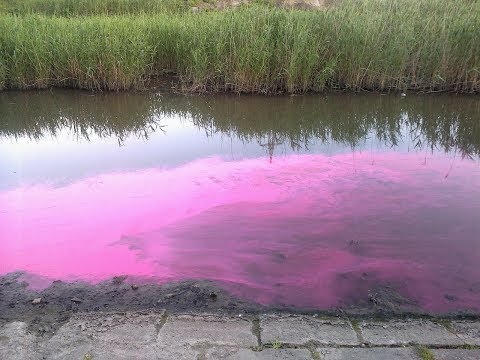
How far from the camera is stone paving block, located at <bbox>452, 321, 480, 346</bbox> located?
8.00 feet

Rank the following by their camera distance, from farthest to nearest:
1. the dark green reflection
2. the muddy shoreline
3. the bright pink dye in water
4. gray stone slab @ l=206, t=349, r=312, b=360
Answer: the dark green reflection
the bright pink dye in water
the muddy shoreline
gray stone slab @ l=206, t=349, r=312, b=360

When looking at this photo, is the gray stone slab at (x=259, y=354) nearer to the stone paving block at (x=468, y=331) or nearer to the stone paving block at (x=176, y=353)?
the stone paving block at (x=176, y=353)

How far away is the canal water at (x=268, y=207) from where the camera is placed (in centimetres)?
319

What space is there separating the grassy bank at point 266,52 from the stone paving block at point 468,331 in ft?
18.2

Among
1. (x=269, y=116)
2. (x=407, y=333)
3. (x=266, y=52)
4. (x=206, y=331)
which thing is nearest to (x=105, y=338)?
(x=206, y=331)

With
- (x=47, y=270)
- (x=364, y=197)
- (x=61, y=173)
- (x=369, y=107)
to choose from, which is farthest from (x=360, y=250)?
(x=369, y=107)

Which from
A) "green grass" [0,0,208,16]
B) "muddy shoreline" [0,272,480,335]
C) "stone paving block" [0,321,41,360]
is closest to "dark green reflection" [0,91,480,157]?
"muddy shoreline" [0,272,480,335]

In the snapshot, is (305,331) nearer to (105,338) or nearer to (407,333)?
(407,333)

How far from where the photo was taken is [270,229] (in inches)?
150

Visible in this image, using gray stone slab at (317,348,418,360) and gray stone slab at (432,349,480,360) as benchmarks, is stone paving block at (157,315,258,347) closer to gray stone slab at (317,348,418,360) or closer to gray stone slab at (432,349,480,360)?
gray stone slab at (317,348,418,360)

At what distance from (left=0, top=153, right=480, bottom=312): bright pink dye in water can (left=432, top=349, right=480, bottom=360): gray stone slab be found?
1.71ft

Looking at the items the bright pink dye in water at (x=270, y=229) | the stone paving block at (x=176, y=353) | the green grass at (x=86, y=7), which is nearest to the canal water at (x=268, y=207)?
the bright pink dye in water at (x=270, y=229)

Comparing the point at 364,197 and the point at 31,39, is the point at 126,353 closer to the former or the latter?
the point at 364,197

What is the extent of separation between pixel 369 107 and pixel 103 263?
17.7 feet
